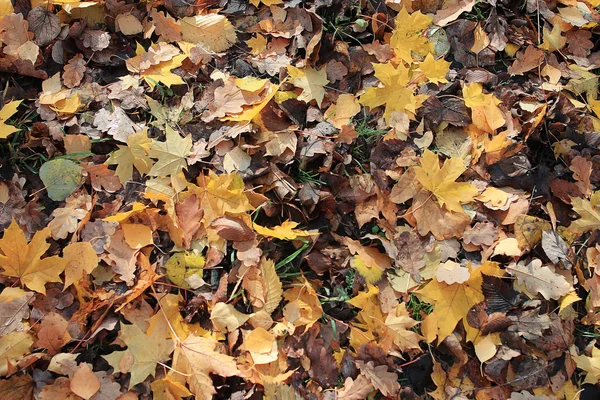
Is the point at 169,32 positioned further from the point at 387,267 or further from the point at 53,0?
the point at 387,267

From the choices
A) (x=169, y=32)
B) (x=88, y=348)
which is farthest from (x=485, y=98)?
(x=88, y=348)

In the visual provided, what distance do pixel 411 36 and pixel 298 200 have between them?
0.90 metres

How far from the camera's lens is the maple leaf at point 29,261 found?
1678 mm

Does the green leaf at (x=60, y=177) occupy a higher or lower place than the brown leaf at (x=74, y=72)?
lower

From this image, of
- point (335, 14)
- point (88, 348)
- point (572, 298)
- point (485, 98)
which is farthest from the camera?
point (335, 14)

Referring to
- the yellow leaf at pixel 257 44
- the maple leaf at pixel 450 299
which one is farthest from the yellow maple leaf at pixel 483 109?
the yellow leaf at pixel 257 44

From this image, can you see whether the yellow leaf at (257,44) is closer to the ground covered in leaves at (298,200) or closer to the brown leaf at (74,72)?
the ground covered in leaves at (298,200)

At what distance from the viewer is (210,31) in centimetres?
221

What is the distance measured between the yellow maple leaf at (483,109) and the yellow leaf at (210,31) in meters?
0.98

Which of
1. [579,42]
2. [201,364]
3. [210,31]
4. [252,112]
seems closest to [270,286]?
[201,364]

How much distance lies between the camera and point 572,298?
179 cm

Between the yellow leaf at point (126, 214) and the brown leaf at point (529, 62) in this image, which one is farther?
the brown leaf at point (529, 62)

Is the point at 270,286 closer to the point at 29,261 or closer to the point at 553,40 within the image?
the point at 29,261

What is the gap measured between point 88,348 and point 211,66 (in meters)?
1.15
